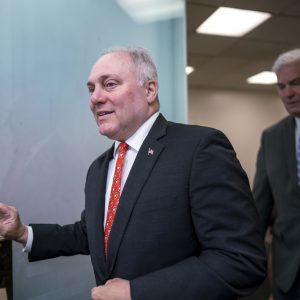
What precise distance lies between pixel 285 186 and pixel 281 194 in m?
0.04

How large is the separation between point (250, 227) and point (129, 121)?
0.47 m

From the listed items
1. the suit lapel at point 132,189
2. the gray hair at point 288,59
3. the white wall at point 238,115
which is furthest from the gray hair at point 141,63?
the white wall at point 238,115

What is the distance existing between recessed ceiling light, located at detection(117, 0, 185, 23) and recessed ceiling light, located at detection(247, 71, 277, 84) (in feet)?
11.2

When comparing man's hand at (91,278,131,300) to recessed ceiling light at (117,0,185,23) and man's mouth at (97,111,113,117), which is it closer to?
man's mouth at (97,111,113,117)

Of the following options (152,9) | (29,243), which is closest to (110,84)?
(29,243)

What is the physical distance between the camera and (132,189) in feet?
3.39

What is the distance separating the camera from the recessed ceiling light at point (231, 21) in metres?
3.23

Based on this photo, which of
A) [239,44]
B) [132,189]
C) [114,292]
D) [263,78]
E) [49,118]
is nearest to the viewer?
[114,292]

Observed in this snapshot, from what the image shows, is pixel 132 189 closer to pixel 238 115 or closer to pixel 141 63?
pixel 141 63

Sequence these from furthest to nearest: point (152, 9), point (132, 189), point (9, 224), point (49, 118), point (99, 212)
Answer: point (152, 9), point (49, 118), point (9, 224), point (99, 212), point (132, 189)

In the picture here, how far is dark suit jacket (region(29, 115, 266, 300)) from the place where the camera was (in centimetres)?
92

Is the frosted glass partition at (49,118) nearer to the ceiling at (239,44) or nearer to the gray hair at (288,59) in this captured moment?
the gray hair at (288,59)

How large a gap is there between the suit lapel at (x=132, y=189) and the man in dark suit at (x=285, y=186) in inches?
35.7

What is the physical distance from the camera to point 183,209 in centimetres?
100
